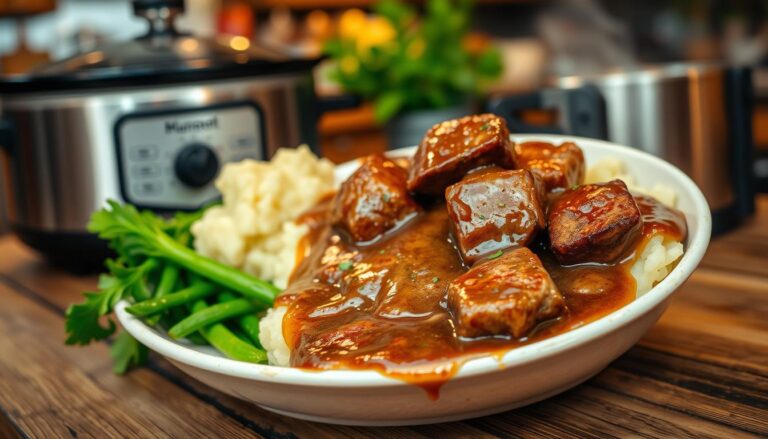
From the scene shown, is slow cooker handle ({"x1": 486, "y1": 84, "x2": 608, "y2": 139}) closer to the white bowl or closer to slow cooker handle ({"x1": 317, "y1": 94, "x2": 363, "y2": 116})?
slow cooker handle ({"x1": 317, "y1": 94, "x2": 363, "y2": 116})

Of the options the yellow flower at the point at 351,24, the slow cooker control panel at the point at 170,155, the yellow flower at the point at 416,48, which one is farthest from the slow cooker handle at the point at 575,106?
the yellow flower at the point at 351,24

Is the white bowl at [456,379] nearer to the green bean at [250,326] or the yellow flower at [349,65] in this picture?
the green bean at [250,326]

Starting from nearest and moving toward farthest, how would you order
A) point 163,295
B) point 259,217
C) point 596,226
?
point 596,226
point 163,295
point 259,217

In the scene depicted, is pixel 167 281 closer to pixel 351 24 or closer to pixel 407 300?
pixel 407 300

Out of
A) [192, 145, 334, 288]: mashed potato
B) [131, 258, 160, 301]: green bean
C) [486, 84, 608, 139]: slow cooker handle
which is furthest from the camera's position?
[486, 84, 608, 139]: slow cooker handle

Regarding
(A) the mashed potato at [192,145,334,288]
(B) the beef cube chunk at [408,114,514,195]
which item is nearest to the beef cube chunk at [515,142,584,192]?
(B) the beef cube chunk at [408,114,514,195]

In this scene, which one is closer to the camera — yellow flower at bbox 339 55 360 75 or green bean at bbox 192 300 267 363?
green bean at bbox 192 300 267 363

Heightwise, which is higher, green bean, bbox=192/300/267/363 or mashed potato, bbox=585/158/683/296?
mashed potato, bbox=585/158/683/296

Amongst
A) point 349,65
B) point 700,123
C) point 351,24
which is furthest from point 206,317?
point 351,24
